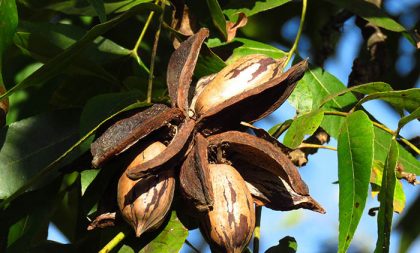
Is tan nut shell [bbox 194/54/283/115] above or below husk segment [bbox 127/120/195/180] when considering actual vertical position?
above

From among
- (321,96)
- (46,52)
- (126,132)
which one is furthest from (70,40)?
(321,96)

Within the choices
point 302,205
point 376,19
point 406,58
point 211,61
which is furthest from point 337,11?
point 302,205

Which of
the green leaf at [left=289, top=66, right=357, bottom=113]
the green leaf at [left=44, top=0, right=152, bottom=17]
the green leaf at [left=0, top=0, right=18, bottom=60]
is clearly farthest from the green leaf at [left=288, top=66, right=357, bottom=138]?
the green leaf at [left=0, top=0, right=18, bottom=60]

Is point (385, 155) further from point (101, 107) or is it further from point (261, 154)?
point (101, 107)

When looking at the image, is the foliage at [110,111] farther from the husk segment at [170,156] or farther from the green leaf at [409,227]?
the husk segment at [170,156]

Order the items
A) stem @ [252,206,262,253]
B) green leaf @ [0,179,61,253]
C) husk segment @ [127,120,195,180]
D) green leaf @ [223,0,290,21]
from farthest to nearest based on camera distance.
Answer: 1. green leaf @ [223,0,290,21]
2. green leaf @ [0,179,61,253]
3. stem @ [252,206,262,253]
4. husk segment @ [127,120,195,180]

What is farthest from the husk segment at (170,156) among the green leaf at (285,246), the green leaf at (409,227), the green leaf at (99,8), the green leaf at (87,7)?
the green leaf at (409,227)

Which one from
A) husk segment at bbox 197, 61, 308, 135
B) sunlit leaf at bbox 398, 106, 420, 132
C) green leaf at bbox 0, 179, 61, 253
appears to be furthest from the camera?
green leaf at bbox 0, 179, 61, 253

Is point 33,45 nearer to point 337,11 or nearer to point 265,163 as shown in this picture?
point 265,163

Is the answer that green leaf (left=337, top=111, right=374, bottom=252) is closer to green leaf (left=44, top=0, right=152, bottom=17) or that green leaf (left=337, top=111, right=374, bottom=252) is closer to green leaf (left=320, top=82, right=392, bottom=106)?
green leaf (left=320, top=82, right=392, bottom=106)
